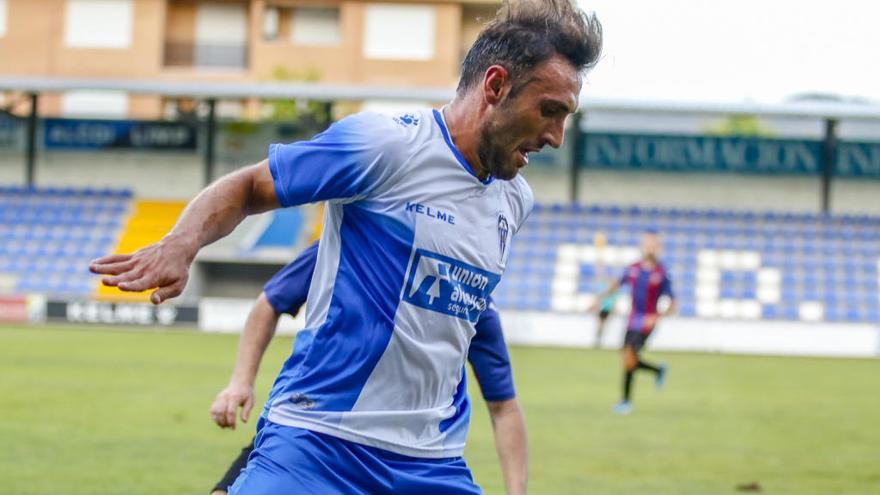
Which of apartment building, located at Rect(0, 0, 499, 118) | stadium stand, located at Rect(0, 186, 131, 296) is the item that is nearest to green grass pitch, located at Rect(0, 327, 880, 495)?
stadium stand, located at Rect(0, 186, 131, 296)

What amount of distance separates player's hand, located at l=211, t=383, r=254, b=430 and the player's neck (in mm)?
1461

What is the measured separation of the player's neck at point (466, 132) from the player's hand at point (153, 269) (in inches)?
38.5

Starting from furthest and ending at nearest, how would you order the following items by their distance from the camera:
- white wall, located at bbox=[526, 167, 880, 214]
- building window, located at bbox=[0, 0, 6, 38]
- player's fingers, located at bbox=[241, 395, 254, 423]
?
building window, located at bbox=[0, 0, 6, 38] < white wall, located at bbox=[526, 167, 880, 214] < player's fingers, located at bbox=[241, 395, 254, 423]

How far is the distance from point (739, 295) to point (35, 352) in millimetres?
19065

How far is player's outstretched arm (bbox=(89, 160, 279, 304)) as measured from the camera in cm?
322

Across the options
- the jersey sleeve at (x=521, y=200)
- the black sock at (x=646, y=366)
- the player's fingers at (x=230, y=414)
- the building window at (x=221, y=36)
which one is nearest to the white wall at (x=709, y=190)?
the black sock at (x=646, y=366)

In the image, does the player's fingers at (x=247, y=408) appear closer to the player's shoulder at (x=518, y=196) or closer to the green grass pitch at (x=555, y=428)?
the player's shoulder at (x=518, y=196)

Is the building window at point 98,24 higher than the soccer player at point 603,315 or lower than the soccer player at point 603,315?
higher

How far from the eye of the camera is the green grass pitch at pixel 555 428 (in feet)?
34.5

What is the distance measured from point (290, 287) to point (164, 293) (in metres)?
2.23

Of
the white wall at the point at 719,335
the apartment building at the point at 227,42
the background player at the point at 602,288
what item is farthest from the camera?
the apartment building at the point at 227,42

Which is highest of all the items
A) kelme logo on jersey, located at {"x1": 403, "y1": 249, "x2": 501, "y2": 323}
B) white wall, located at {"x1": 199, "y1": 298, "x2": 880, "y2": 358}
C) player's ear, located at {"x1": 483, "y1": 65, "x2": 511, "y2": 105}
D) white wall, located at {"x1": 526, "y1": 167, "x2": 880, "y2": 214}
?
player's ear, located at {"x1": 483, "y1": 65, "x2": 511, "y2": 105}

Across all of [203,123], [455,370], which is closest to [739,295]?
[203,123]

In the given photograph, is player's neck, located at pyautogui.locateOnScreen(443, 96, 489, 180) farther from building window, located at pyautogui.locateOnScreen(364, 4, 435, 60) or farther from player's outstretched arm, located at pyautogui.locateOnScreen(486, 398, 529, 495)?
building window, located at pyautogui.locateOnScreen(364, 4, 435, 60)
